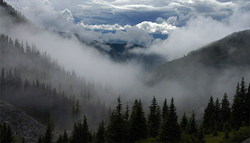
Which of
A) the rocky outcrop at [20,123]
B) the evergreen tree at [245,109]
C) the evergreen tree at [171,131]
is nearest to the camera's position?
the evergreen tree at [171,131]

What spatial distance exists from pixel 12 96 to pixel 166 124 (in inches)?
7514

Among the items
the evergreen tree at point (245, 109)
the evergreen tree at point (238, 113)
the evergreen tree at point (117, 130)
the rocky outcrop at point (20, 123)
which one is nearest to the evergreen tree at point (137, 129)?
the evergreen tree at point (117, 130)

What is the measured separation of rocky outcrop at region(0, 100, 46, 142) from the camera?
101 m

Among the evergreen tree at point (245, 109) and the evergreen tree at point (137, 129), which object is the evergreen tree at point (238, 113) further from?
the evergreen tree at point (137, 129)

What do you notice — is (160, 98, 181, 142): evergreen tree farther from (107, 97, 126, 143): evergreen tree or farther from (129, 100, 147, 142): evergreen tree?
(107, 97, 126, 143): evergreen tree

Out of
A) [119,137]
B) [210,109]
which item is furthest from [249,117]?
[210,109]

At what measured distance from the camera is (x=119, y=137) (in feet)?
124

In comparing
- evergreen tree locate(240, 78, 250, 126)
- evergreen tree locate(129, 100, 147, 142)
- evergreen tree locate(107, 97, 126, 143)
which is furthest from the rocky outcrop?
evergreen tree locate(240, 78, 250, 126)

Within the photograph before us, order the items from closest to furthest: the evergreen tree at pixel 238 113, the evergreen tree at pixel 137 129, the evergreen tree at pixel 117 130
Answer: the evergreen tree at pixel 117 130 < the evergreen tree at pixel 137 129 < the evergreen tree at pixel 238 113

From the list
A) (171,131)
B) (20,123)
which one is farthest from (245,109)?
(20,123)

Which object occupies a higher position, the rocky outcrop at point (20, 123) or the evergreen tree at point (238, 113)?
the evergreen tree at point (238, 113)

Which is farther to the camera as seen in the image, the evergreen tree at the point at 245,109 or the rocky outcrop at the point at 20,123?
the rocky outcrop at the point at 20,123

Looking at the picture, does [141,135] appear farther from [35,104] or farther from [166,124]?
[35,104]

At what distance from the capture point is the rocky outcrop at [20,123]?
100938mm
